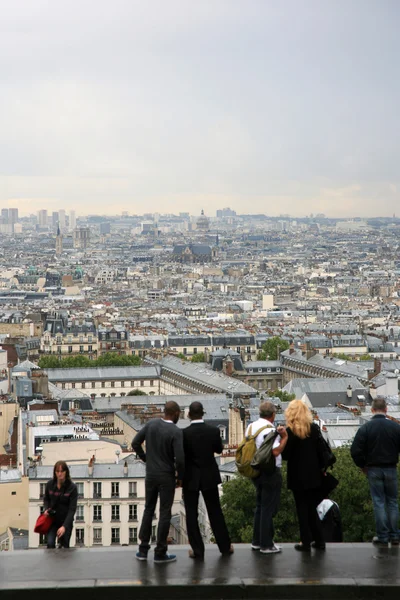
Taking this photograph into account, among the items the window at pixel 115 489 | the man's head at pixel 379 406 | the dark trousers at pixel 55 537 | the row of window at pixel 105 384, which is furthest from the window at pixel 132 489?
the row of window at pixel 105 384

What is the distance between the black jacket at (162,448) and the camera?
38.5ft

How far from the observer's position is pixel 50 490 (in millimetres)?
12305

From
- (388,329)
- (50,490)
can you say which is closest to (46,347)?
(388,329)

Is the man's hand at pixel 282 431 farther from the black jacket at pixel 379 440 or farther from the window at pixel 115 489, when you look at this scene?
the window at pixel 115 489

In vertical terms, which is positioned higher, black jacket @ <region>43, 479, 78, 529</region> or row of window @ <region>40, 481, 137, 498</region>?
black jacket @ <region>43, 479, 78, 529</region>

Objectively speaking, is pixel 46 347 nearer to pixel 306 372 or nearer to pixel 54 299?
pixel 306 372

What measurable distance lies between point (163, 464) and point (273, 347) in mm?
68462

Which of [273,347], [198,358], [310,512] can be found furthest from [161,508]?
[273,347]

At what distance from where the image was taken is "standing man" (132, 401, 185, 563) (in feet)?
38.5

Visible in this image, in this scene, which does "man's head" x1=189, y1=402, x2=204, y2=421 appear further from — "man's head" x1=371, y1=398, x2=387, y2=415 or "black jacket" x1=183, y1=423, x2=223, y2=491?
"man's head" x1=371, y1=398, x2=387, y2=415

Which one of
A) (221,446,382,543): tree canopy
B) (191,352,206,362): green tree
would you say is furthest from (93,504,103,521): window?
(191,352,206,362): green tree

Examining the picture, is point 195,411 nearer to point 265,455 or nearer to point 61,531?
point 265,455

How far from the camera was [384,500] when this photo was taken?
12289mm

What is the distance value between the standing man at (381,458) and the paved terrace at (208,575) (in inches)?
9.1
